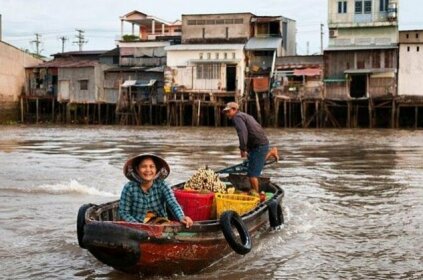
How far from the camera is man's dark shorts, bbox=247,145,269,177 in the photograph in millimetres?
9809

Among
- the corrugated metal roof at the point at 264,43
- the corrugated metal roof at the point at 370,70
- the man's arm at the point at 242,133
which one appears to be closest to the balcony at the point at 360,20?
the corrugated metal roof at the point at 370,70

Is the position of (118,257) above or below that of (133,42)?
below

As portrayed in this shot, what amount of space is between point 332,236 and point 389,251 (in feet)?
3.34

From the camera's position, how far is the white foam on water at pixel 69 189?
12172mm

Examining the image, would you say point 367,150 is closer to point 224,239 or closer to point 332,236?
point 332,236

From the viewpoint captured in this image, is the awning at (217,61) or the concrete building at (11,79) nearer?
the awning at (217,61)

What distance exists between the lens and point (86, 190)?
12.3 metres

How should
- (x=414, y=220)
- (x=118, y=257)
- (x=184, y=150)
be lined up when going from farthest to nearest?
(x=184, y=150) < (x=414, y=220) < (x=118, y=257)

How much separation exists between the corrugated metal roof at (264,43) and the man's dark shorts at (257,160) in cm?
3298

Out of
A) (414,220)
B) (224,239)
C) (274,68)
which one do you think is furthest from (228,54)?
(224,239)

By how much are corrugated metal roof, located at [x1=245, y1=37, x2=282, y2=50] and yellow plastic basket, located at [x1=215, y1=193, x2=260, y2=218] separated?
1372 inches

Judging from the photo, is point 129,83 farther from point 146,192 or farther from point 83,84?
point 146,192

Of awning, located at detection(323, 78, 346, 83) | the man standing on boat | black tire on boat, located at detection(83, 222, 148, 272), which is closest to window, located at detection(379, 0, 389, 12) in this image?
awning, located at detection(323, 78, 346, 83)

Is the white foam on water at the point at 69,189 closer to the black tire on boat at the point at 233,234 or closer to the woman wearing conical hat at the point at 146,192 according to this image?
the woman wearing conical hat at the point at 146,192
